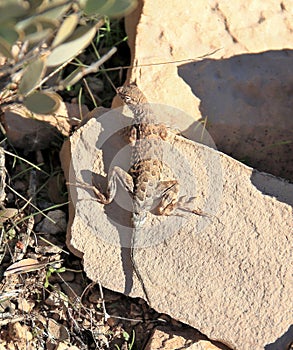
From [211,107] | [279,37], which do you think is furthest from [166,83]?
[279,37]

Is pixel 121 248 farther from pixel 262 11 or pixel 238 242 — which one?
pixel 262 11

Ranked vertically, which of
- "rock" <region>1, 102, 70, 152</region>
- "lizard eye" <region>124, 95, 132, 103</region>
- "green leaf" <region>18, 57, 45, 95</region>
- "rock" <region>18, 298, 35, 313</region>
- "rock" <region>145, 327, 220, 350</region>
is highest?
"green leaf" <region>18, 57, 45, 95</region>

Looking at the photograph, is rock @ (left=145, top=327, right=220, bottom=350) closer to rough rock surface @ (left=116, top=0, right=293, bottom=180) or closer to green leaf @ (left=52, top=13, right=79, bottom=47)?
rough rock surface @ (left=116, top=0, right=293, bottom=180)

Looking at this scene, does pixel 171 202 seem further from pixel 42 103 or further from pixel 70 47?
pixel 70 47

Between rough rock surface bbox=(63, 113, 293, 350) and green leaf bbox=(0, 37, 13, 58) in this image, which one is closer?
A: green leaf bbox=(0, 37, 13, 58)

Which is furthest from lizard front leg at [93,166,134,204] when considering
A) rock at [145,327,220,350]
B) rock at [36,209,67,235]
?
rock at [145,327,220,350]

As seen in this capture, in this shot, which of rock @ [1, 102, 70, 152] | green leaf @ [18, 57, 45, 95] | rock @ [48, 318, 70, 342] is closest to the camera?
green leaf @ [18, 57, 45, 95]
